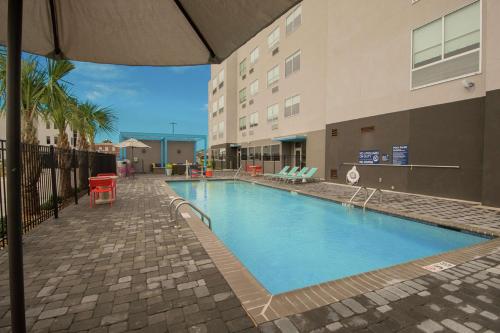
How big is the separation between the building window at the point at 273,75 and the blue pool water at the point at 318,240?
15.3m

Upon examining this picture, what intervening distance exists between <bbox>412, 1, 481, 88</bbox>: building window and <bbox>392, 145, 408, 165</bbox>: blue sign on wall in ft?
8.20

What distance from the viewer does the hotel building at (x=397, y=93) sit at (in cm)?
814

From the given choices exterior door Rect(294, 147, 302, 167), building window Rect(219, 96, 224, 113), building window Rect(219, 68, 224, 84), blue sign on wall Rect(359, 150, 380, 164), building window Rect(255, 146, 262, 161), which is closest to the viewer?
blue sign on wall Rect(359, 150, 380, 164)

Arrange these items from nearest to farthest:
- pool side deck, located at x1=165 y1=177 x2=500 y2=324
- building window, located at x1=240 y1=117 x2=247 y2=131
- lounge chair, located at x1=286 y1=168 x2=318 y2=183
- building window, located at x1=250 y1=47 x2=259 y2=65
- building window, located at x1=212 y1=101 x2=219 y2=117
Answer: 1. pool side deck, located at x1=165 y1=177 x2=500 y2=324
2. lounge chair, located at x1=286 y1=168 x2=318 y2=183
3. building window, located at x1=250 y1=47 x2=259 y2=65
4. building window, located at x1=240 y1=117 x2=247 y2=131
5. building window, located at x1=212 y1=101 x2=219 y2=117

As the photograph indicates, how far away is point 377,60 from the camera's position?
11.8 metres

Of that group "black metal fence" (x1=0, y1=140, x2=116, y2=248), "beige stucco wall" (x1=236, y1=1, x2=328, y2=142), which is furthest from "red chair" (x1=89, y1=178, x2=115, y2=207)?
"beige stucco wall" (x1=236, y1=1, x2=328, y2=142)

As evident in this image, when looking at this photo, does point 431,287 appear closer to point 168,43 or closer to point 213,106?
point 168,43

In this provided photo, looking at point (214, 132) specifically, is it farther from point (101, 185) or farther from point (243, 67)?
point (101, 185)

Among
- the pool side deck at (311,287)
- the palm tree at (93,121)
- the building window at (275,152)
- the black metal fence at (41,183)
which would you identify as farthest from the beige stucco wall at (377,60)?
the palm tree at (93,121)

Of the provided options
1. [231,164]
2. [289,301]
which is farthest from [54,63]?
[231,164]

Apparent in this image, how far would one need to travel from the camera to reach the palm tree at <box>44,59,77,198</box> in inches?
224

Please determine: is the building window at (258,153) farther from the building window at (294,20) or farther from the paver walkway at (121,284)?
the paver walkway at (121,284)

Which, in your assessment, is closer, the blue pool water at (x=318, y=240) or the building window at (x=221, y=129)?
the blue pool water at (x=318, y=240)

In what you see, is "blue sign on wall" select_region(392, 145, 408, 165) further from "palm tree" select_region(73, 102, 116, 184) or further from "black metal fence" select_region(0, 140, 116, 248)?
"palm tree" select_region(73, 102, 116, 184)
